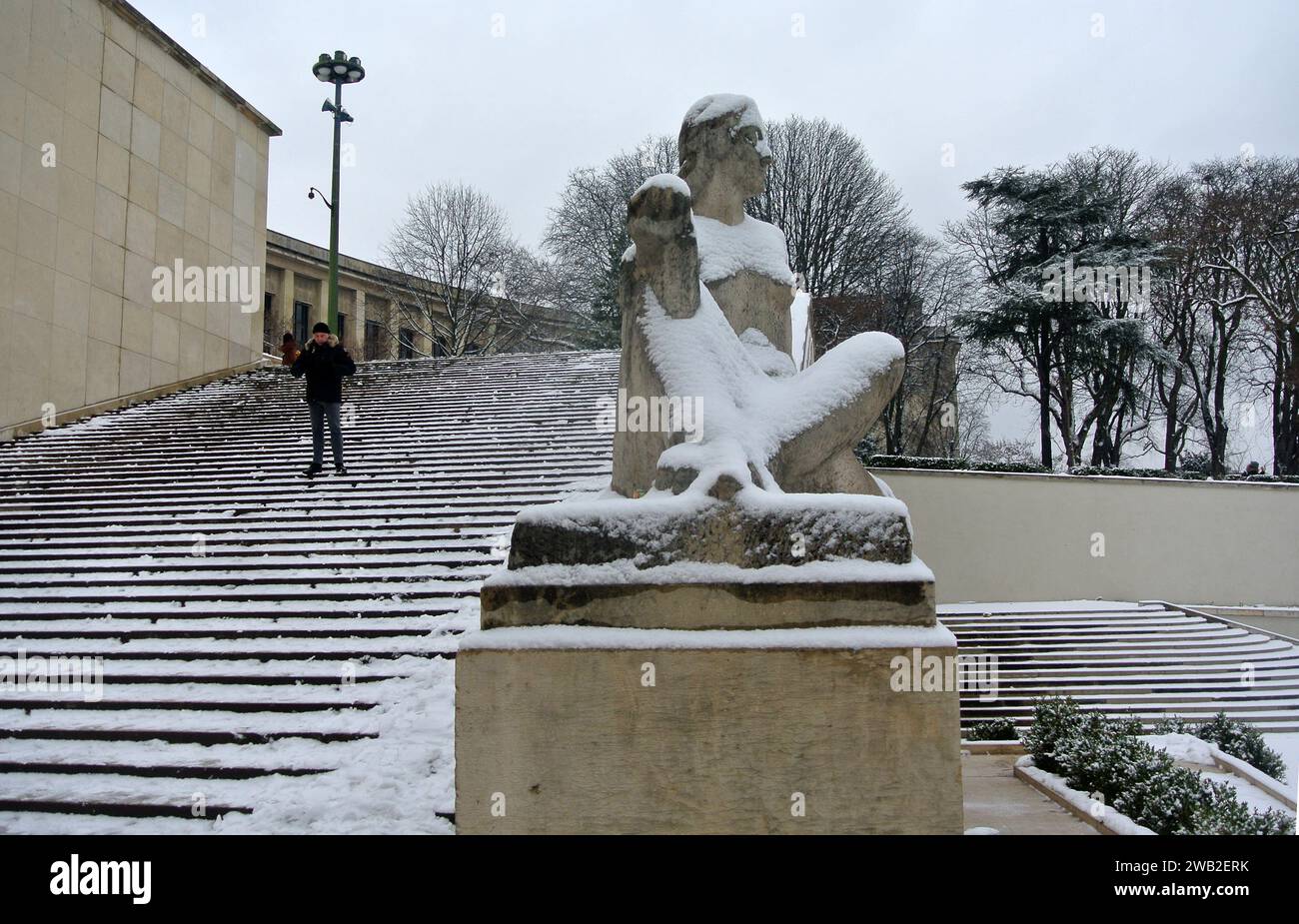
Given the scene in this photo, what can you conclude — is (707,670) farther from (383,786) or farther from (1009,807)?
(1009,807)

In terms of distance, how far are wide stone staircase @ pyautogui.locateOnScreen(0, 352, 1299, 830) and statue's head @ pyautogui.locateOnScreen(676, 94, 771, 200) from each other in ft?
10.1

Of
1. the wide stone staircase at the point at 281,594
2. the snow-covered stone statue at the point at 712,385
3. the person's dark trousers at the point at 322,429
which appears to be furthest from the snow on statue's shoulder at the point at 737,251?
the person's dark trousers at the point at 322,429

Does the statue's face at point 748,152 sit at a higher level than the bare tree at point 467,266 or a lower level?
lower

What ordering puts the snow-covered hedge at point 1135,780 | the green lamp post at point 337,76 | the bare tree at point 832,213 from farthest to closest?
the bare tree at point 832,213 → the green lamp post at point 337,76 → the snow-covered hedge at point 1135,780

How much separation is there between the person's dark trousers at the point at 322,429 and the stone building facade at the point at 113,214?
20.4ft

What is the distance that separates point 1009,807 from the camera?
5.68m

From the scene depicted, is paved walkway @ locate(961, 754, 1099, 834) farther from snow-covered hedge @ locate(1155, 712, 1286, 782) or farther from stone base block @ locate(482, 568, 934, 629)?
stone base block @ locate(482, 568, 934, 629)

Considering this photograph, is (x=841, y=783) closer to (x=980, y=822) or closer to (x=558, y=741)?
(x=558, y=741)

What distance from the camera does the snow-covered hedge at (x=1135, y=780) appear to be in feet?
14.8

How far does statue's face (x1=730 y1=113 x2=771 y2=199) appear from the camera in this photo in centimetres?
→ 393

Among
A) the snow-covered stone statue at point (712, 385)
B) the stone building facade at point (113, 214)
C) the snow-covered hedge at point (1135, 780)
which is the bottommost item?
the snow-covered hedge at point (1135, 780)

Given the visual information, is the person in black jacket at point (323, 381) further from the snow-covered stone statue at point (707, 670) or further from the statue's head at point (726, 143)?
the snow-covered stone statue at point (707, 670)

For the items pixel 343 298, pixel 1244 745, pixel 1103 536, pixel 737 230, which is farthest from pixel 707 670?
pixel 343 298

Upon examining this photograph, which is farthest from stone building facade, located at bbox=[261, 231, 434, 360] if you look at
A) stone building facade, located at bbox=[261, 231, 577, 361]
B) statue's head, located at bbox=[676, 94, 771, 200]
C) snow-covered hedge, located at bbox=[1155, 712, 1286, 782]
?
statue's head, located at bbox=[676, 94, 771, 200]
